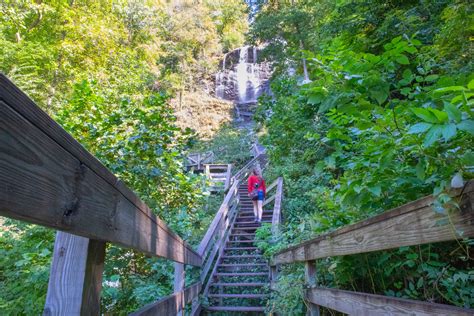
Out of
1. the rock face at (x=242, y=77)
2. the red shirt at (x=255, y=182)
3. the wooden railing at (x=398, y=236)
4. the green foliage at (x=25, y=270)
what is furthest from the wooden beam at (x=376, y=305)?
the rock face at (x=242, y=77)

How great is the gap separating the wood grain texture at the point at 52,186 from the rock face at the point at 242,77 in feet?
95.8

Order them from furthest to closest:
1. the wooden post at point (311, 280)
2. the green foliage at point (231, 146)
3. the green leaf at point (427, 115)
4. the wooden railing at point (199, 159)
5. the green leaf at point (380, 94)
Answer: the green foliage at point (231, 146) < the wooden railing at point (199, 159) < the wooden post at point (311, 280) < the green leaf at point (380, 94) < the green leaf at point (427, 115)

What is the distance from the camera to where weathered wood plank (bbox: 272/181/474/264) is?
89cm

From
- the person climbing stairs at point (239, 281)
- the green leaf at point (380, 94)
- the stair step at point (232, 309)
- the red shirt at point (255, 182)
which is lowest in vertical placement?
the stair step at point (232, 309)

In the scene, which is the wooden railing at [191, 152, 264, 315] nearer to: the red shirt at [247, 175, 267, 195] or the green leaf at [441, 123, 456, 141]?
the red shirt at [247, 175, 267, 195]

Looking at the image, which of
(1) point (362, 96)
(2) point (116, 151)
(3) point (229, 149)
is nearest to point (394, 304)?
(1) point (362, 96)

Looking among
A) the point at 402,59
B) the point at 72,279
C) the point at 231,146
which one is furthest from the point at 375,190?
the point at 231,146

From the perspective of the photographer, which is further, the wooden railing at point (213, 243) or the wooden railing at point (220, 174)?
the wooden railing at point (220, 174)

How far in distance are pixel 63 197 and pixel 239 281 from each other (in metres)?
5.89

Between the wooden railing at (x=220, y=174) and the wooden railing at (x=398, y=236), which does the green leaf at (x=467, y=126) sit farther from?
the wooden railing at (x=220, y=174)

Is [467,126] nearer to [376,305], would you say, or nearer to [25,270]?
[376,305]

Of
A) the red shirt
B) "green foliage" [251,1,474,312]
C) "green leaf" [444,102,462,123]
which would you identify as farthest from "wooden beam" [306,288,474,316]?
the red shirt

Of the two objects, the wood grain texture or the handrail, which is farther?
the handrail

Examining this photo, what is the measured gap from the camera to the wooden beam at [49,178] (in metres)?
0.54
